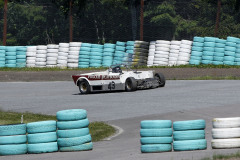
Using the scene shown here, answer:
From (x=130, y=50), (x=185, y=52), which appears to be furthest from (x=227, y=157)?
(x=130, y=50)

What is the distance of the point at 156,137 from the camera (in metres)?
11.4

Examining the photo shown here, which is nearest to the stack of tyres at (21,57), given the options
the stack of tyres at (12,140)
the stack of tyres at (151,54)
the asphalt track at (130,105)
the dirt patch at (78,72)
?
the dirt patch at (78,72)

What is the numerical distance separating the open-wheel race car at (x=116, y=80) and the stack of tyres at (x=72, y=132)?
10889 millimetres

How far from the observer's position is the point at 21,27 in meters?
61.6

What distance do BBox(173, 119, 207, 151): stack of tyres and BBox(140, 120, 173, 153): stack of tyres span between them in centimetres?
17

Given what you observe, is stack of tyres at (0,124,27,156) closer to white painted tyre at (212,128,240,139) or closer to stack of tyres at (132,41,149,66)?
white painted tyre at (212,128,240,139)

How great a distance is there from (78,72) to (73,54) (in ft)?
7.02

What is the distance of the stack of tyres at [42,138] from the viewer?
12.1 meters

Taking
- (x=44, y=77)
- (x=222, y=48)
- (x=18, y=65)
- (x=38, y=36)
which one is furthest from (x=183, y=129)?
(x=38, y=36)

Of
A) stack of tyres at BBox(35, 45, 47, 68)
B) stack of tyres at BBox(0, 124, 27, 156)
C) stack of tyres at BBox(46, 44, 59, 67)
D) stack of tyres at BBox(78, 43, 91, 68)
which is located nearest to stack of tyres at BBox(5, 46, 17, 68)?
stack of tyres at BBox(35, 45, 47, 68)

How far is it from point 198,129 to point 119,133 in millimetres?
3547

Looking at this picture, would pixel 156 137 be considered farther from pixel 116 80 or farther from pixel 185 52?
pixel 185 52

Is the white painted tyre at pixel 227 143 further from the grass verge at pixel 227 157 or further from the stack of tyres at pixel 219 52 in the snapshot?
the stack of tyres at pixel 219 52

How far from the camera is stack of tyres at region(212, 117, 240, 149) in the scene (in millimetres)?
11188
